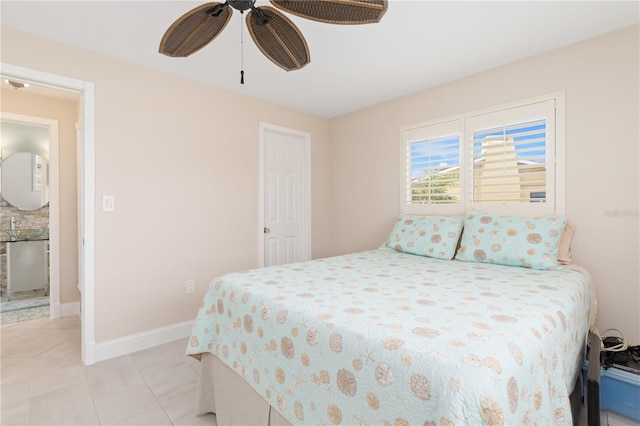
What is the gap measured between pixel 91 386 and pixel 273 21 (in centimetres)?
247

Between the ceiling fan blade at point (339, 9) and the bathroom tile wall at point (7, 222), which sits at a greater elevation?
the ceiling fan blade at point (339, 9)

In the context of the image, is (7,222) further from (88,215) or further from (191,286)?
(191,286)

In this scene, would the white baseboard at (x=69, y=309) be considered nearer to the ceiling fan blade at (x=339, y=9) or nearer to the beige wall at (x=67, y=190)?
the beige wall at (x=67, y=190)

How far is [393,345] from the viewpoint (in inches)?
37.8

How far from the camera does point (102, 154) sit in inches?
96.5

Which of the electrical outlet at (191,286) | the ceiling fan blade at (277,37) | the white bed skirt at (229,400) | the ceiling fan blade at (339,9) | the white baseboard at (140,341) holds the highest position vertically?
the ceiling fan blade at (277,37)

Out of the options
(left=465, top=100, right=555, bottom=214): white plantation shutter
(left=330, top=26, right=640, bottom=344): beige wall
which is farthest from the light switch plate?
(left=330, top=26, right=640, bottom=344): beige wall

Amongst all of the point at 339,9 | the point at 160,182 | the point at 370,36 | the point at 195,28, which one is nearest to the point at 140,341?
the point at 160,182

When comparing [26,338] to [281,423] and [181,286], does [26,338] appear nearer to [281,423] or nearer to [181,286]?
[181,286]

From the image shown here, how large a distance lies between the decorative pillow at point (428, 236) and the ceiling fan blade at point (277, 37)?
1.77 m

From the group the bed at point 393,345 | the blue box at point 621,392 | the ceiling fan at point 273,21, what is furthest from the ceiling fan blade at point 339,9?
the blue box at point 621,392

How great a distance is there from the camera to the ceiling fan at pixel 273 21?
1254mm

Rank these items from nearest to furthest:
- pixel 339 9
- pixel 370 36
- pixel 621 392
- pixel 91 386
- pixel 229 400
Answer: pixel 339 9 → pixel 229 400 → pixel 621 392 → pixel 91 386 → pixel 370 36

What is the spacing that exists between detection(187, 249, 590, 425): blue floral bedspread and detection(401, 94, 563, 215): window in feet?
2.70
